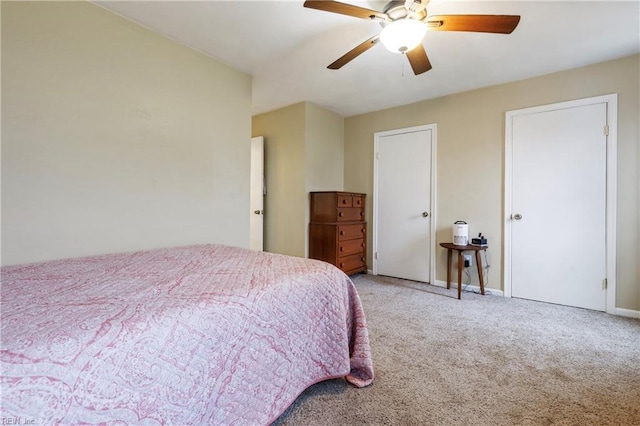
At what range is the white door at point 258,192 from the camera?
3982 mm

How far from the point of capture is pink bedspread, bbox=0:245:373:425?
2.15 ft

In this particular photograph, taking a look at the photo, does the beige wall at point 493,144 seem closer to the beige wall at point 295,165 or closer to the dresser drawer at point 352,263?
the dresser drawer at point 352,263

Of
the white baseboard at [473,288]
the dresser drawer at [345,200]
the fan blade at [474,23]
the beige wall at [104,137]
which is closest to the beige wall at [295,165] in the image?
the dresser drawer at [345,200]

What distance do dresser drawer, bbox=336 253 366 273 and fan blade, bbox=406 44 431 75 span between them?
2.25 meters

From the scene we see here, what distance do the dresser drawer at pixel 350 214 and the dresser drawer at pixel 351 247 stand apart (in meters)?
0.29

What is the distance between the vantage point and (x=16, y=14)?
1577 millimetres

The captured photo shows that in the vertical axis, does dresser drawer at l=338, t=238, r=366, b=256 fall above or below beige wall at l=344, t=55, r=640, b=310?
below

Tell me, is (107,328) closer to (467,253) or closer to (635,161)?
(467,253)

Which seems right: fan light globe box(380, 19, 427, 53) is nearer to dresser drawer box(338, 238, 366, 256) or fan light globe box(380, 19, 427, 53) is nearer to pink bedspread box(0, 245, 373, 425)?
pink bedspread box(0, 245, 373, 425)

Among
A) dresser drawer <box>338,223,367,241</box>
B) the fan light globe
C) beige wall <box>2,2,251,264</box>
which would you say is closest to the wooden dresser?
dresser drawer <box>338,223,367,241</box>

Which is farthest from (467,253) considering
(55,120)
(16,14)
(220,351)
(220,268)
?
(16,14)

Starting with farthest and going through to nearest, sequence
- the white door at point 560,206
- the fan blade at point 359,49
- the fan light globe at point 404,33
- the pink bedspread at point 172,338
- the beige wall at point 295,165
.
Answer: the beige wall at point 295,165 → the white door at point 560,206 → the fan blade at point 359,49 → the fan light globe at point 404,33 → the pink bedspread at point 172,338

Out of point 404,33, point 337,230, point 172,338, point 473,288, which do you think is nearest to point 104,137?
point 172,338

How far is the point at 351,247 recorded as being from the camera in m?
3.70
